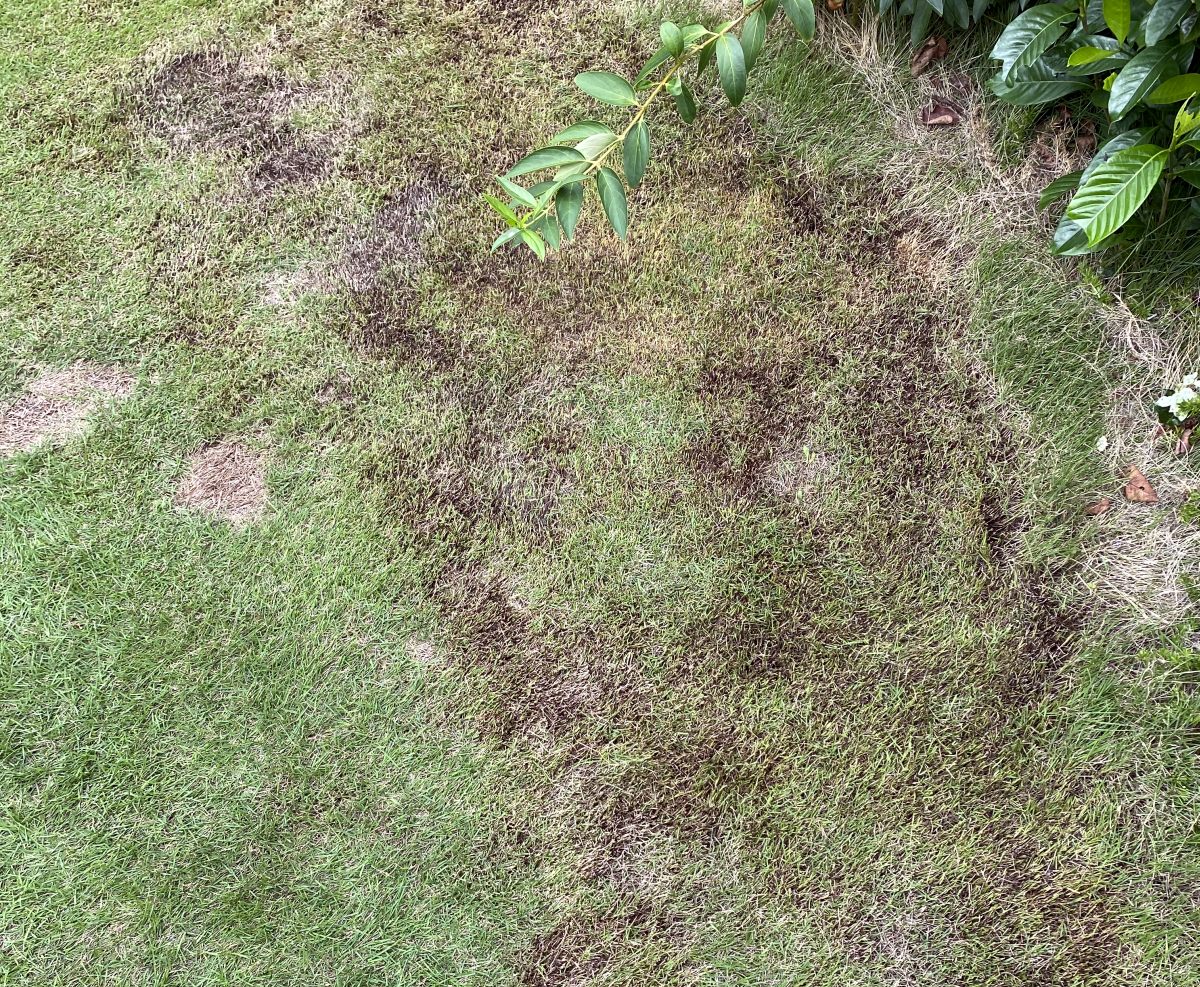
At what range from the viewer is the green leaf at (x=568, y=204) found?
175 centimetres

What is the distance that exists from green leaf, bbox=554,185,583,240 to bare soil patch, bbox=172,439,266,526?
957 mm

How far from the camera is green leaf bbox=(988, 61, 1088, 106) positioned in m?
2.08

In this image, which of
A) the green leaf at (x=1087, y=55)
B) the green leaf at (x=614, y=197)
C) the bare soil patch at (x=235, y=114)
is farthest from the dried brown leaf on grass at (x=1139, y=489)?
the bare soil patch at (x=235, y=114)

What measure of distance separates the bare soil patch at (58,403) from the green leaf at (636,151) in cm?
137

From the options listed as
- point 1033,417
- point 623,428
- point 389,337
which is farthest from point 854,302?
point 389,337

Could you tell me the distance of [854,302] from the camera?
2.16 metres

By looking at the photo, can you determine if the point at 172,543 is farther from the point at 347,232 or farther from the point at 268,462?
the point at 347,232

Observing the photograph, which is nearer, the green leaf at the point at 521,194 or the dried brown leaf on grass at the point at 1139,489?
the green leaf at the point at 521,194

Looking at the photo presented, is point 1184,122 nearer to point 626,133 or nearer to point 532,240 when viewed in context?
point 626,133

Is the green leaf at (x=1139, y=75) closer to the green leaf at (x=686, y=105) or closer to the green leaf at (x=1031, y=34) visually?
the green leaf at (x=1031, y=34)

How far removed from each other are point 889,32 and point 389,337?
1.66 m

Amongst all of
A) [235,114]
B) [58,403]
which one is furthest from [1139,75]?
[58,403]

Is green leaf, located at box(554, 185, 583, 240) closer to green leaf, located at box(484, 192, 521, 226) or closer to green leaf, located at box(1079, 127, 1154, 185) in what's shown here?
green leaf, located at box(484, 192, 521, 226)

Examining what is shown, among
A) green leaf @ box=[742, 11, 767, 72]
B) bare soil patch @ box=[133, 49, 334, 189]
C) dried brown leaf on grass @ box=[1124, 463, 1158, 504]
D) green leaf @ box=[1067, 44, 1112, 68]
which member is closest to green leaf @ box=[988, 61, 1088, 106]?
green leaf @ box=[1067, 44, 1112, 68]
